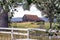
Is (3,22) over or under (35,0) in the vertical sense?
under

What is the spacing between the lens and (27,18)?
1286 inches

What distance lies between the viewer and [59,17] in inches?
524

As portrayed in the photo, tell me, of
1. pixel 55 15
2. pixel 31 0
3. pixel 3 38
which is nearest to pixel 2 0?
pixel 31 0

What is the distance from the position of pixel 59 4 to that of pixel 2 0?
9.57 ft

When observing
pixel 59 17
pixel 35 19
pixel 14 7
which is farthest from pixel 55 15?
pixel 35 19

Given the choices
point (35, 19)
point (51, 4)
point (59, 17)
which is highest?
point (51, 4)

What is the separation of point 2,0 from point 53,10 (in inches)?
137

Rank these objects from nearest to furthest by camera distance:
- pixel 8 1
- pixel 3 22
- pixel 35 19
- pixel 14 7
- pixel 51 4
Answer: pixel 8 1 → pixel 14 7 → pixel 51 4 → pixel 3 22 → pixel 35 19

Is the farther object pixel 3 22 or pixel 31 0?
pixel 3 22

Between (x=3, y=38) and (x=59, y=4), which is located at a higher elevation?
(x=59, y=4)

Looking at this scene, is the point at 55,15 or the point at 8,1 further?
the point at 55,15

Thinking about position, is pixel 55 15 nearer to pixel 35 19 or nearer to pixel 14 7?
pixel 14 7

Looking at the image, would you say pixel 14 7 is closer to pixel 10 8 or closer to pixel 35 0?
pixel 10 8

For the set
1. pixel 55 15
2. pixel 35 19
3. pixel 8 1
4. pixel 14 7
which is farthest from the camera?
pixel 35 19
